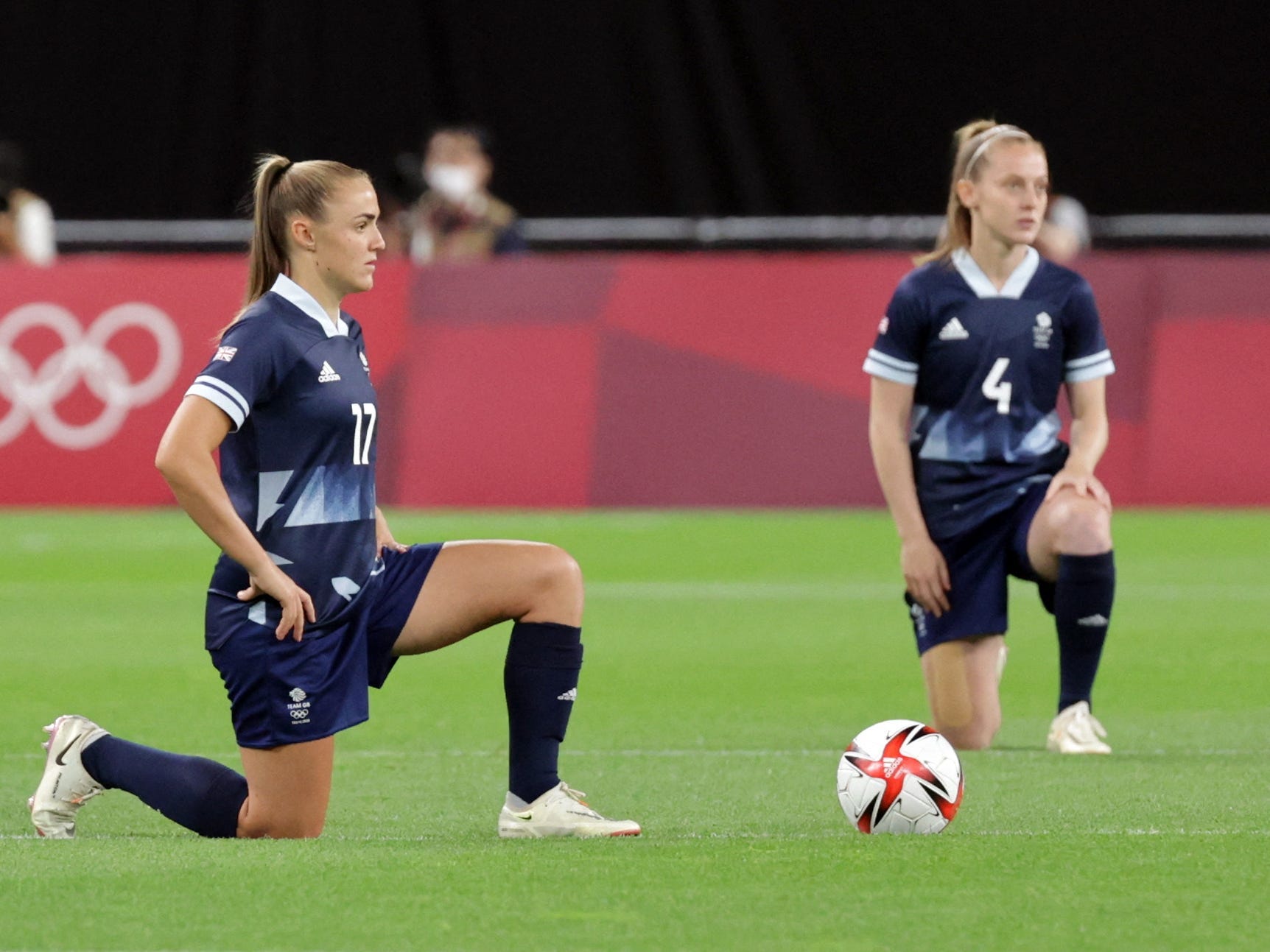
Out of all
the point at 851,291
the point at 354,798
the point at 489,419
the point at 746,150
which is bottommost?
the point at 354,798

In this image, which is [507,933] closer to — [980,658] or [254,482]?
[254,482]

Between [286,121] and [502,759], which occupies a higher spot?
[286,121]

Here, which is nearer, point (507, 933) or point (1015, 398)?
point (507, 933)

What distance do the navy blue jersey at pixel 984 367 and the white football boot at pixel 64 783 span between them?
9.01ft

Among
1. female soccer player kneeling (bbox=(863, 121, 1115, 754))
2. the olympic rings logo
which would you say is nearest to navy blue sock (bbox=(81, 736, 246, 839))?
female soccer player kneeling (bbox=(863, 121, 1115, 754))

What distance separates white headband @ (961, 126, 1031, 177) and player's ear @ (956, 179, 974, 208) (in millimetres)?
25

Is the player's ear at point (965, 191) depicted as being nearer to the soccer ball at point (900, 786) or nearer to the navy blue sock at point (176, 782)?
the soccer ball at point (900, 786)

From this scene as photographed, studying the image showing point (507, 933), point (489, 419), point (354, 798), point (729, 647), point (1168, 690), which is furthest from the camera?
point (489, 419)

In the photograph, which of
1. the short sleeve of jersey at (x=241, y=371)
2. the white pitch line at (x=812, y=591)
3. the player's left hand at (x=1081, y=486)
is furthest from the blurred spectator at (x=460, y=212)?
the short sleeve of jersey at (x=241, y=371)

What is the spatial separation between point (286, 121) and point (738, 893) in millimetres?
16980

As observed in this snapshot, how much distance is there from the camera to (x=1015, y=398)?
22.3 ft

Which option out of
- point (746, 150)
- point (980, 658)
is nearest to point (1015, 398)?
point (980, 658)

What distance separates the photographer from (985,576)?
676 centimetres

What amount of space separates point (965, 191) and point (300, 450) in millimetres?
2631
